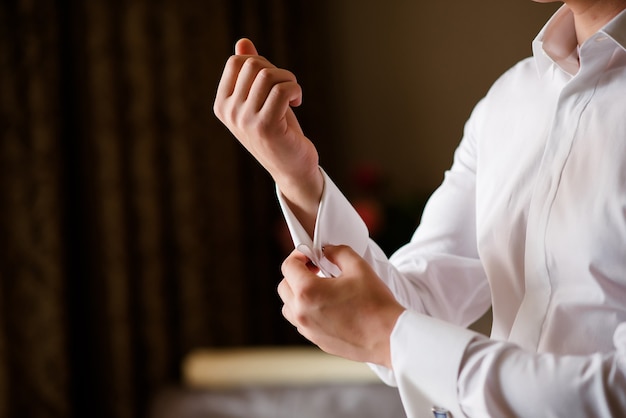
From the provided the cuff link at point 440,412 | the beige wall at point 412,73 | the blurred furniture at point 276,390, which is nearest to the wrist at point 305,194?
the cuff link at point 440,412

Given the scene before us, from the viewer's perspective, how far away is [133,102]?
8.07 feet

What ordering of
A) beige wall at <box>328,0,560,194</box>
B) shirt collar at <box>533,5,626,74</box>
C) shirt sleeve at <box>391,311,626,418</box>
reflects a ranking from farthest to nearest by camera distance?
beige wall at <box>328,0,560,194</box> → shirt collar at <box>533,5,626,74</box> → shirt sleeve at <box>391,311,626,418</box>

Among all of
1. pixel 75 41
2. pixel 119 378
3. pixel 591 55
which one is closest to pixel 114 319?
pixel 119 378

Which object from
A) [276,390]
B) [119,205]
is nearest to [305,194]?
[276,390]

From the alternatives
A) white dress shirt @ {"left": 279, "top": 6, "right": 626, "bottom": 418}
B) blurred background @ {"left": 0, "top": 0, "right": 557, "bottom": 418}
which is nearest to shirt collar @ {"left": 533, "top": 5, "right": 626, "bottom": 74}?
white dress shirt @ {"left": 279, "top": 6, "right": 626, "bottom": 418}

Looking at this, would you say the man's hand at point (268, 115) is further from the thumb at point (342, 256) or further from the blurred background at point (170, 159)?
the blurred background at point (170, 159)

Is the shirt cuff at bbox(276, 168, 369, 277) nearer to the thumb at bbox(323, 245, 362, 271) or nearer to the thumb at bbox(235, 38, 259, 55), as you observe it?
the thumb at bbox(323, 245, 362, 271)

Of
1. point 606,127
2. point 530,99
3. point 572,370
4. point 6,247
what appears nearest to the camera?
point 572,370

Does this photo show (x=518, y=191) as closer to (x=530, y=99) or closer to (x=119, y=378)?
(x=530, y=99)

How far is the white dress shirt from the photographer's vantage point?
66 cm

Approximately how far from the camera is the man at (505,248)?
674 millimetres

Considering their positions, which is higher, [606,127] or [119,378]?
[606,127]

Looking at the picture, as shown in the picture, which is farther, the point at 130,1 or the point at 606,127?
the point at 130,1

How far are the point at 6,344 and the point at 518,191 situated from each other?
1794 mm
